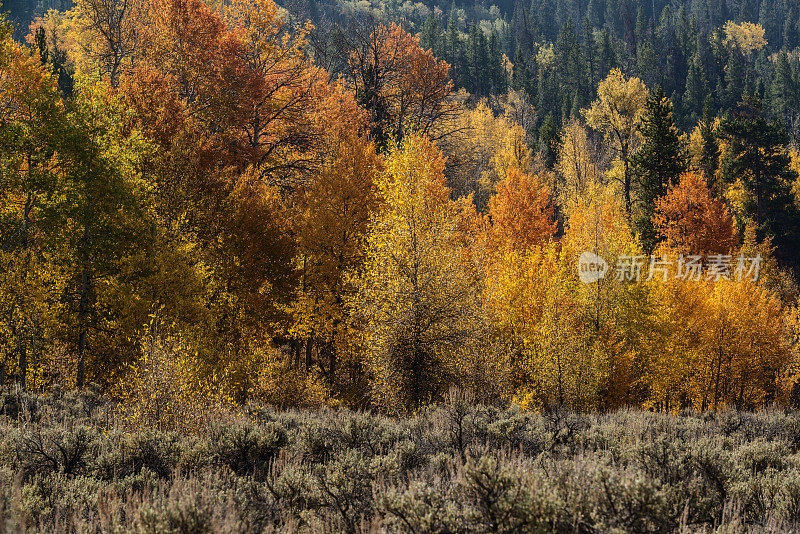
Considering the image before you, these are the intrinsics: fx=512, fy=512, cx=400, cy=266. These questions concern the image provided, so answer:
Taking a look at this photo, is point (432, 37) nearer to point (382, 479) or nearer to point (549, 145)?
point (549, 145)

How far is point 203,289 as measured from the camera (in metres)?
17.4

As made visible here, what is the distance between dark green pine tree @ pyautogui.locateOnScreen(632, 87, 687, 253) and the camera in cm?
3544

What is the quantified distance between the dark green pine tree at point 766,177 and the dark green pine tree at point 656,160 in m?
13.0

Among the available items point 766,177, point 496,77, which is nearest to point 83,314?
point 766,177

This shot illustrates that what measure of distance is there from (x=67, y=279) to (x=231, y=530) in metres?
16.0

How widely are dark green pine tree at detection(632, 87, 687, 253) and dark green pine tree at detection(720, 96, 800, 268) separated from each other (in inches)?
511

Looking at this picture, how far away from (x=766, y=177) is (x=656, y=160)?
16.4 m

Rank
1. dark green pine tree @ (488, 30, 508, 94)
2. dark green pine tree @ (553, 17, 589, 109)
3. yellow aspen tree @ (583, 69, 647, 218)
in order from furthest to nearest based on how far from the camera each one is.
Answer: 1. dark green pine tree @ (553, 17, 589, 109)
2. dark green pine tree @ (488, 30, 508, 94)
3. yellow aspen tree @ (583, 69, 647, 218)

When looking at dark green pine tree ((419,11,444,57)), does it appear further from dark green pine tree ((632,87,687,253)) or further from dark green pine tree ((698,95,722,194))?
dark green pine tree ((632,87,687,253))

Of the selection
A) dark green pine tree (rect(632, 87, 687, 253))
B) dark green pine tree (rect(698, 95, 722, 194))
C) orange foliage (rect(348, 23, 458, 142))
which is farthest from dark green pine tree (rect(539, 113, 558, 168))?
orange foliage (rect(348, 23, 458, 142))

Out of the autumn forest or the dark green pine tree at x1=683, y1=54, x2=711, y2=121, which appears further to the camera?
the dark green pine tree at x1=683, y1=54, x2=711, y2=121

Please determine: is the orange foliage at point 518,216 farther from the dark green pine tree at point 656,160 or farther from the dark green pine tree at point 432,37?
the dark green pine tree at point 432,37

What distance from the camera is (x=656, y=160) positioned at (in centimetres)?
3612


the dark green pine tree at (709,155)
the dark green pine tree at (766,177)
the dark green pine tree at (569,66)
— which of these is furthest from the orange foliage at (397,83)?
the dark green pine tree at (569,66)
